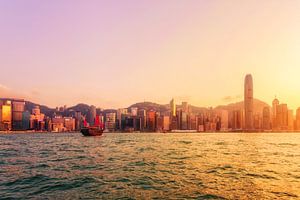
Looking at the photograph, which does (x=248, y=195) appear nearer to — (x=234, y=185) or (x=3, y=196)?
(x=234, y=185)

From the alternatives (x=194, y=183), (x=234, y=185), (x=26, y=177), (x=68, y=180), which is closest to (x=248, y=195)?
(x=234, y=185)

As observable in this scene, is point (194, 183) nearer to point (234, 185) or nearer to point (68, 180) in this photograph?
point (234, 185)

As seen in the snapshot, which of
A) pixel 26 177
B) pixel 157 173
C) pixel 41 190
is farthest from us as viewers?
pixel 157 173

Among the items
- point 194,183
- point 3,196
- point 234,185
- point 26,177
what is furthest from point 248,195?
point 26,177

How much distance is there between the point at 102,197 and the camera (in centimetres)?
2092

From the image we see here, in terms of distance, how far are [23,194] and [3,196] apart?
1389mm

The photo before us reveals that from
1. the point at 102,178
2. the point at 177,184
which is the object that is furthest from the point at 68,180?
the point at 177,184

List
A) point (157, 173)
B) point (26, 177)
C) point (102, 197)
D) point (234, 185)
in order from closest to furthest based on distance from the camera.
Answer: point (102, 197) < point (234, 185) < point (26, 177) < point (157, 173)

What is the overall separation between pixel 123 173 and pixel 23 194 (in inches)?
470

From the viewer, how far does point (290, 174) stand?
3256 centimetres

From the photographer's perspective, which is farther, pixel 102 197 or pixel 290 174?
pixel 290 174

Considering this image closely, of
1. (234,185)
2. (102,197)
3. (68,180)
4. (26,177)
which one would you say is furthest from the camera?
(26,177)

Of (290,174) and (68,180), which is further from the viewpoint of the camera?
(290,174)

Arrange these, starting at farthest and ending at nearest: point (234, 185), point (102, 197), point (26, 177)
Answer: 1. point (26, 177)
2. point (234, 185)
3. point (102, 197)
